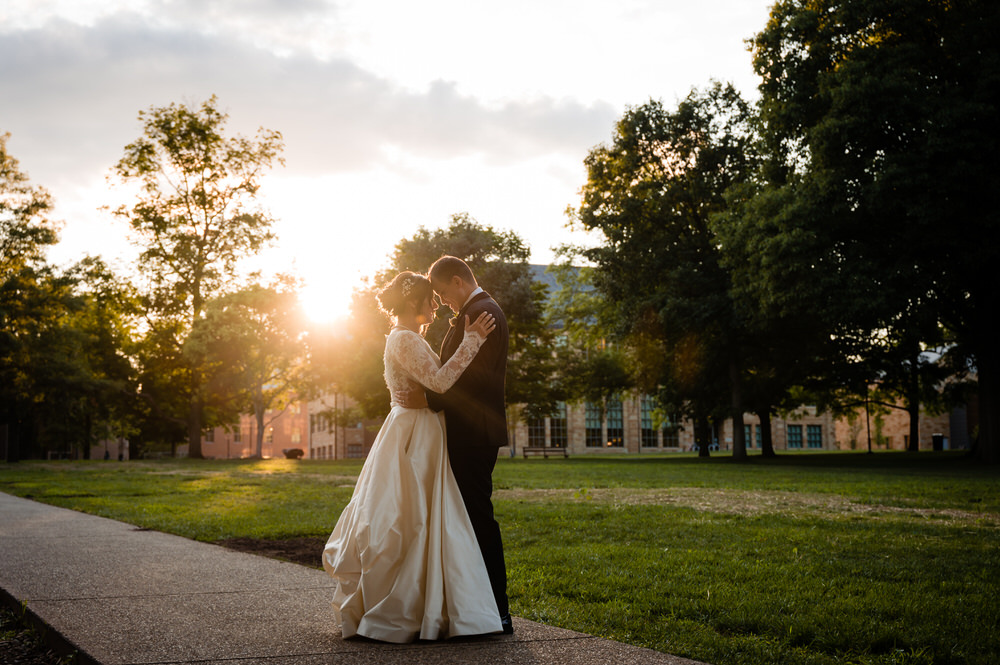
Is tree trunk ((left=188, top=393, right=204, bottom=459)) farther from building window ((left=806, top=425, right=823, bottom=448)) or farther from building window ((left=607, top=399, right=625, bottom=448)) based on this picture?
building window ((left=806, top=425, right=823, bottom=448))

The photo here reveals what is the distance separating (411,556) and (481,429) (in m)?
0.72

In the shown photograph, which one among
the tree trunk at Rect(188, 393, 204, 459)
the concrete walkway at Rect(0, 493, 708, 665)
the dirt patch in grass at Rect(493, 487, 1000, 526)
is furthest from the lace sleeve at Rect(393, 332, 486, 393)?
the tree trunk at Rect(188, 393, 204, 459)

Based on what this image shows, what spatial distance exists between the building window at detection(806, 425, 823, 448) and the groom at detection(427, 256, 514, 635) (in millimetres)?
101945

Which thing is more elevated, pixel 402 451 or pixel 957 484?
pixel 402 451

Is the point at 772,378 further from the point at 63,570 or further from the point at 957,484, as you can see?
the point at 63,570

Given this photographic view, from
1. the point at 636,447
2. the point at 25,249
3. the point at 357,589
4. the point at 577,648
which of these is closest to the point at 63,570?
the point at 357,589

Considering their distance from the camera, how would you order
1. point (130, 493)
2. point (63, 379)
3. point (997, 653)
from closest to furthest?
1. point (997, 653)
2. point (130, 493)
3. point (63, 379)

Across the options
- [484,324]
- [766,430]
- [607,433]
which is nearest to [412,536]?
[484,324]

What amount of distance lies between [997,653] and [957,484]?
14.7m

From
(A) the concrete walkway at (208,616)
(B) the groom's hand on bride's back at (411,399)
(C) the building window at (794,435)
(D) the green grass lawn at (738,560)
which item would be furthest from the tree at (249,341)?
(C) the building window at (794,435)

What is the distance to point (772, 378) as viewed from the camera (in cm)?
3519

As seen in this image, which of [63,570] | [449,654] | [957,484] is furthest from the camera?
[957,484]

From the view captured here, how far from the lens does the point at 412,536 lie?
409cm

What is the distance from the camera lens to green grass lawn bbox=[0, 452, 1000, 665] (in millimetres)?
4285
